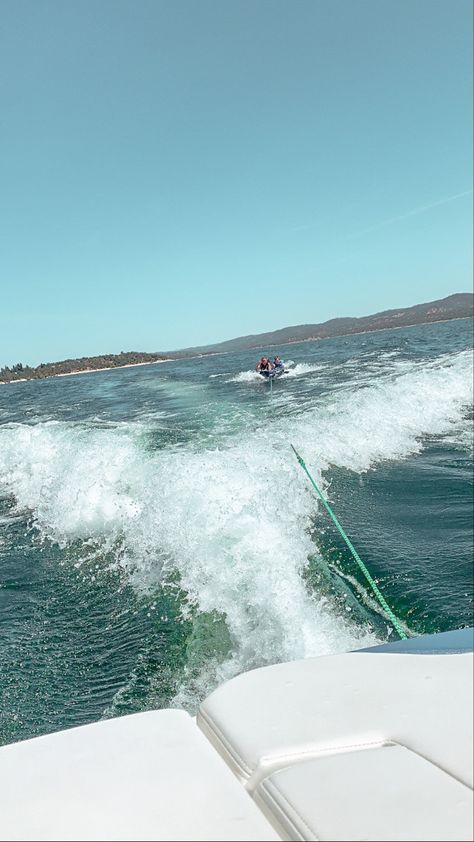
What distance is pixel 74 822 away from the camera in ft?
3.69

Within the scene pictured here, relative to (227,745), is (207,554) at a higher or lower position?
lower

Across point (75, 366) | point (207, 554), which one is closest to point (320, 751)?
point (207, 554)

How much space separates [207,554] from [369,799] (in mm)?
4935

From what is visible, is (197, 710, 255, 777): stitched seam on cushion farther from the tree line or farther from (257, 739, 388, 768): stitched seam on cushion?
the tree line

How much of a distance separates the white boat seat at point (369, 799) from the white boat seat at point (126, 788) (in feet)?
0.23

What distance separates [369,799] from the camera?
1.10 m

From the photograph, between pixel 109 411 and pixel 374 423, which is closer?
pixel 374 423

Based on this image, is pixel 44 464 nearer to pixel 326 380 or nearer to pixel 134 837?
pixel 134 837

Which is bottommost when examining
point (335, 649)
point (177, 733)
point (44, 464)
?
point (335, 649)

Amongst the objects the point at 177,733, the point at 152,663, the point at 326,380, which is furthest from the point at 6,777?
the point at 326,380

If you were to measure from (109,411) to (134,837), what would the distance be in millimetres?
19088

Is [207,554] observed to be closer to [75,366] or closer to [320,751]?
[320,751]

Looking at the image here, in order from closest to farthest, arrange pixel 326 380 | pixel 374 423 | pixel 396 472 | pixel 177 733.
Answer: pixel 177 733
pixel 396 472
pixel 374 423
pixel 326 380

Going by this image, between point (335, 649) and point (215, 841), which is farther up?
point (215, 841)
